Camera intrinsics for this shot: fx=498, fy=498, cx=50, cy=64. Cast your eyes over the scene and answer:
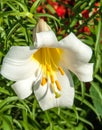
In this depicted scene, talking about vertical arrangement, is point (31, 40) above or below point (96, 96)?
above

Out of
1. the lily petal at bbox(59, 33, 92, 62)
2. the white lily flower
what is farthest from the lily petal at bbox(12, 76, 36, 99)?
the lily petal at bbox(59, 33, 92, 62)

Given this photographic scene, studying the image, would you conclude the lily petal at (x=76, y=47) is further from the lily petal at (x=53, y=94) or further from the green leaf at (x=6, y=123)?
the green leaf at (x=6, y=123)

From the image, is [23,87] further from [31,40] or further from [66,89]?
[31,40]

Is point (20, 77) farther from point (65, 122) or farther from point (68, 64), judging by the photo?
point (65, 122)

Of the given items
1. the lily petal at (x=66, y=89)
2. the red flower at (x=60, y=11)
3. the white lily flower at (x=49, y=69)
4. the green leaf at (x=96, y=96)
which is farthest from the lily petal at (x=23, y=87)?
the red flower at (x=60, y=11)

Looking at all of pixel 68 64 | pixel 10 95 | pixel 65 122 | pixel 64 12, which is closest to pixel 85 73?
pixel 68 64

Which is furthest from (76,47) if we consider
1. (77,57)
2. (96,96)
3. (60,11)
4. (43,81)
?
(60,11)

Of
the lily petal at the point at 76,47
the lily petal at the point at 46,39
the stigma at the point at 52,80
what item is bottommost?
the stigma at the point at 52,80

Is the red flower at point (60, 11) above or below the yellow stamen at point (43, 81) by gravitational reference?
above
